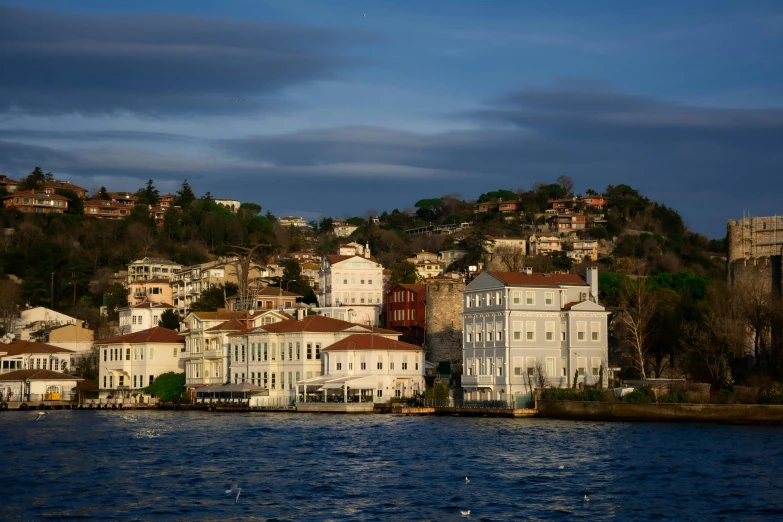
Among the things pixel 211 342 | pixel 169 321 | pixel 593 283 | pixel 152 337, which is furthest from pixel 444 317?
pixel 169 321

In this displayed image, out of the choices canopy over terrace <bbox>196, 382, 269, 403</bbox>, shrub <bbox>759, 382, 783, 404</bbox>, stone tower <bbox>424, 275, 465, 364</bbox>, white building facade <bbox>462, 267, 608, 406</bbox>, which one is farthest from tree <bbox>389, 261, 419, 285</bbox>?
shrub <bbox>759, 382, 783, 404</bbox>

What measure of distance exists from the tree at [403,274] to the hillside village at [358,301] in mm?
230

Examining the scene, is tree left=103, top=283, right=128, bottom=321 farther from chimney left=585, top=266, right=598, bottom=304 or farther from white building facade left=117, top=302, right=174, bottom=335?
chimney left=585, top=266, right=598, bottom=304

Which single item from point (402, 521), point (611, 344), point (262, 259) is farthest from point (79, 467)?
point (262, 259)

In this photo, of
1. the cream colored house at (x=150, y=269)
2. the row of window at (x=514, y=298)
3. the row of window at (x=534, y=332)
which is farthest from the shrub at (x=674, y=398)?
the cream colored house at (x=150, y=269)

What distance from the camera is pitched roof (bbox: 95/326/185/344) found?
92.1 metres

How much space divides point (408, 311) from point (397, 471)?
171 feet

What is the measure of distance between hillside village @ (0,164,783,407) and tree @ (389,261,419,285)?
23 cm

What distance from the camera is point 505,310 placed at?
7194 cm

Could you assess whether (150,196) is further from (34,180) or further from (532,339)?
(532,339)

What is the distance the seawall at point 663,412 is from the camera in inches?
2303

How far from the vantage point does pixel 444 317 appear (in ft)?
279

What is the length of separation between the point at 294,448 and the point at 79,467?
976cm

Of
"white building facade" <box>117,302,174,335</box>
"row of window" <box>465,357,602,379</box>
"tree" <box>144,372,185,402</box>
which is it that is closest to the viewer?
"row of window" <box>465,357,602,379</box>
